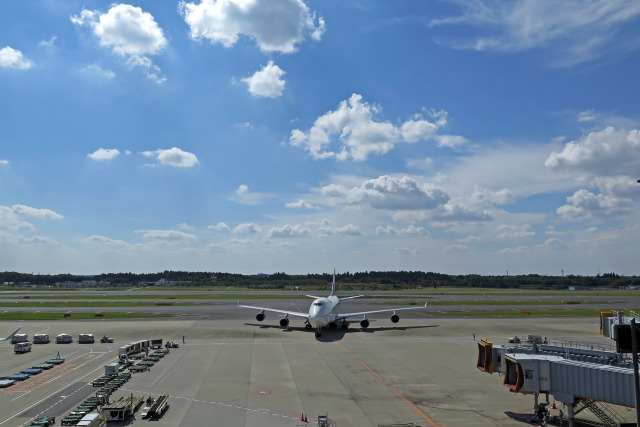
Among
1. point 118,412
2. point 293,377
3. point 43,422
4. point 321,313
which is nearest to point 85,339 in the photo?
point 321,313

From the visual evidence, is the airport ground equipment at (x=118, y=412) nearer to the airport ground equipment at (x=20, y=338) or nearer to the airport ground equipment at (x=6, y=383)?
the airport ground equipment at (x=6, y=383)

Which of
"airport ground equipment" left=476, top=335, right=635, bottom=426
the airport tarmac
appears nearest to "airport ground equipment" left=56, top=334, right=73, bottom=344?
the airport tarmac

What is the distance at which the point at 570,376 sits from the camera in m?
27.0

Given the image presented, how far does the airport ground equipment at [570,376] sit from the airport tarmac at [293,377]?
116 inches

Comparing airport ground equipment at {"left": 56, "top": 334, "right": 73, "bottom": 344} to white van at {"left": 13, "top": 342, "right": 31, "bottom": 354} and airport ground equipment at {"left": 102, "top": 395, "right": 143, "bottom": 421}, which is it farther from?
airport ground equipment at {"left": 102, "top": 395, "right": 143, "bottom": 421}

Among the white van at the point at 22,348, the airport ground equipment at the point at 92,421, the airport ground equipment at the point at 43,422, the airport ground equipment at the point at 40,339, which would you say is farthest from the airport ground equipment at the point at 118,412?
the airport ground equipment at the point at 40,339

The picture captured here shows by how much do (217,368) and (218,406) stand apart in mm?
13257

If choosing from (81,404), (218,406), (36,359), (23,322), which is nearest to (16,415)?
(81,404)

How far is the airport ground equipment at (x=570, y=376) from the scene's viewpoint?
24.7 meters

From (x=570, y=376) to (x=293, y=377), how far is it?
22675 millimetres

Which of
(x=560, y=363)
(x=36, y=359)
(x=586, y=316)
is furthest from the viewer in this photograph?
(x=586, y=316)

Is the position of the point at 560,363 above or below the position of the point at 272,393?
above

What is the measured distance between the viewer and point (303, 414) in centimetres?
2909

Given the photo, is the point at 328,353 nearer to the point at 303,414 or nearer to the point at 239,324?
the point at 303,414
